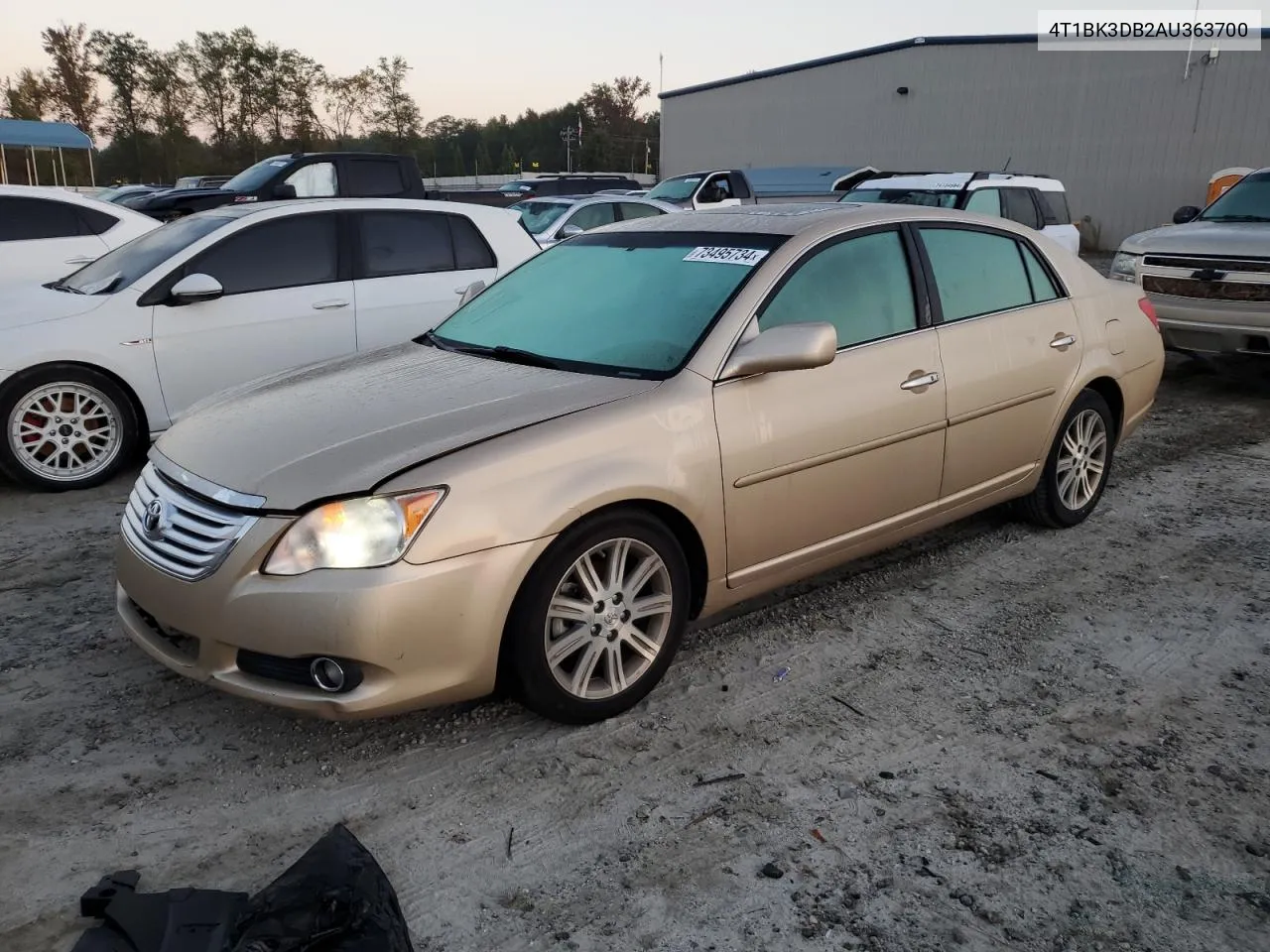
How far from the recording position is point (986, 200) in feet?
38.2

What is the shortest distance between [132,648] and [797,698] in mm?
2500

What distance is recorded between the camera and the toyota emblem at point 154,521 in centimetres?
320

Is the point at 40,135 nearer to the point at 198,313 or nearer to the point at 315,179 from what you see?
the point at 315,179

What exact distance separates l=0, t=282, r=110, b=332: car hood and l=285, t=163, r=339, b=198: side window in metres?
7.05

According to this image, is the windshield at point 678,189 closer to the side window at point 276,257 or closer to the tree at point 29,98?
the side window at point 276,257

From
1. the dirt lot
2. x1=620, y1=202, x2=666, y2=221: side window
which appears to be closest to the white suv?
x1=620, y1=202, x2=666, y2=221: side window

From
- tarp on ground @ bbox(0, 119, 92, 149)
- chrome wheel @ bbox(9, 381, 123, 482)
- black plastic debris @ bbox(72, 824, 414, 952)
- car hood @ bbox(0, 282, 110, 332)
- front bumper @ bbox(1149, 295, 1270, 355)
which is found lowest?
black plastic debris @ bbox(72, 824, 414, 952)

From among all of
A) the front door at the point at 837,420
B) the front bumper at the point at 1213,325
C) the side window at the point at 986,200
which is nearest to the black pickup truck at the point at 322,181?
the side window at the point at 986,200

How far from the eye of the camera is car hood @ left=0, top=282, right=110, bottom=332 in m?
5.81

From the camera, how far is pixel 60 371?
5762 mm

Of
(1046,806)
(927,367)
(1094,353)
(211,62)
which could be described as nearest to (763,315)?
(927,367)

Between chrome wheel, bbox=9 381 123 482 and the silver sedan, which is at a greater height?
the silver sedan

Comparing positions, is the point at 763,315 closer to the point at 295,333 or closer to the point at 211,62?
the point at 295,333

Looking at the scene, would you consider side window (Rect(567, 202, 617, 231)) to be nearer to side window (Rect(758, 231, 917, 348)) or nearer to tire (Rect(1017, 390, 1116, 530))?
tire (Rect(1017, 390, 1116, 530))
